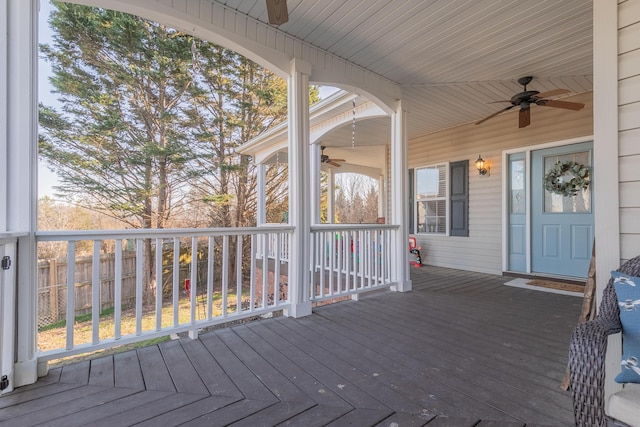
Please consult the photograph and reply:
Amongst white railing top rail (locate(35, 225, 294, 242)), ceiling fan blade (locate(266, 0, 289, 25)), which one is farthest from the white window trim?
ceiling fan blade (locate(266, 0, 289, 25))

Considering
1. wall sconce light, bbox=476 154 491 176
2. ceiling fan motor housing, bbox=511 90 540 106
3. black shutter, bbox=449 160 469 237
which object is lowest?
black shutter, bbox=449 160 469 237

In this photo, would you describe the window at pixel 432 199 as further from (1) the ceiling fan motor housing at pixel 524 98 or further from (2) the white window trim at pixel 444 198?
(1) the ceiling fan motor housing at pixel 524 98

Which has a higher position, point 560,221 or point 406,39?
point 406,39

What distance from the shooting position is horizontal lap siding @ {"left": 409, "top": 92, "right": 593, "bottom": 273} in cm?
451

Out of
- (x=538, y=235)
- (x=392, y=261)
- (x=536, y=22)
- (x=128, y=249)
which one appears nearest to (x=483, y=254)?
(x=538, y=235)

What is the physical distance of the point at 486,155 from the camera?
17.6ft

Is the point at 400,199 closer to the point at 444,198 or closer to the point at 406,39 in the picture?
the point at 406,39

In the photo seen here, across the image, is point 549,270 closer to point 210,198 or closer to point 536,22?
point 536,22

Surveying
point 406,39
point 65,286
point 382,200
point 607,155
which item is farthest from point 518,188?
point 65,286

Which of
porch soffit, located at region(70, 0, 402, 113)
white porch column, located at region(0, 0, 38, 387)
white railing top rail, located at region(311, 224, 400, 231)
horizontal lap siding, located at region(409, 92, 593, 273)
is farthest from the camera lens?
horizontal lap siding, located at region(409, 92, 593, 273)

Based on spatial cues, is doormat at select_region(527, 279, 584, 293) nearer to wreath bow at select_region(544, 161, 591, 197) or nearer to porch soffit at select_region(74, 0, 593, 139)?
wreath bow at select_region(544, 161, 591, 197)

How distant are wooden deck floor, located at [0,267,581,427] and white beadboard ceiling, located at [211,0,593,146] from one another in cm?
280

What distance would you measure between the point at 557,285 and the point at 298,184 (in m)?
4.04

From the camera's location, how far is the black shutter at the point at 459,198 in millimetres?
5656
